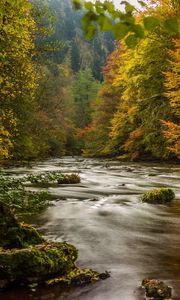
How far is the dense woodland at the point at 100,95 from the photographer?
39.8 ft

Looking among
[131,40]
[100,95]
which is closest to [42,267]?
[131,40]

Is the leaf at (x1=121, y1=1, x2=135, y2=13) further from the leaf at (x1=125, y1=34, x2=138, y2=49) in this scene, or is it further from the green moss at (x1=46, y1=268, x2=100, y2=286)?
the green moss at (x1=46, y1=268, x2=100, y2=286)

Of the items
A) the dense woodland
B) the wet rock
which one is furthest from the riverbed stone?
the dense woodland

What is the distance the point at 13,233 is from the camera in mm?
5480

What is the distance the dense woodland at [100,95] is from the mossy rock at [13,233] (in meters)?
4.54

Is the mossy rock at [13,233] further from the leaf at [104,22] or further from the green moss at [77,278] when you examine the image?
the leaf at [104,22]

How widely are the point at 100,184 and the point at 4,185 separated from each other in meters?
6.27

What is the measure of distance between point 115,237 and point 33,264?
258cm

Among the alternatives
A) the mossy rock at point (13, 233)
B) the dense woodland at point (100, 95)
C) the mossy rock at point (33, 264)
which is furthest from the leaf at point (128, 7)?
the dense woodland at point (100, 95)

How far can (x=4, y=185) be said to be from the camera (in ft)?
30.9

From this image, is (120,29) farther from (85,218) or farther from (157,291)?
(85,218)

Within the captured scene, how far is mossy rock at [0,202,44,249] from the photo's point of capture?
5.40m

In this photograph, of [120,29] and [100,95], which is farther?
[100,95]

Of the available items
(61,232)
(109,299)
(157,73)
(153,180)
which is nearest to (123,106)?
(157,73)
